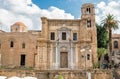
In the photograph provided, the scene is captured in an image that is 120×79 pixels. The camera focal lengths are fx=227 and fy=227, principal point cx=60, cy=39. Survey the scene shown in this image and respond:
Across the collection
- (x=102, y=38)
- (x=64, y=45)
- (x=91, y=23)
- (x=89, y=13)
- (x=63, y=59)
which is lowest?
(x=63, y=59)

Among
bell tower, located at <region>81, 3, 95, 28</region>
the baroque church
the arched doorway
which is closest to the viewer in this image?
the baroque church

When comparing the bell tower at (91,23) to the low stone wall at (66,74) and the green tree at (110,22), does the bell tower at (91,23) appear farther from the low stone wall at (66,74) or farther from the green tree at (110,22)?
the low stone wall at (66,74)

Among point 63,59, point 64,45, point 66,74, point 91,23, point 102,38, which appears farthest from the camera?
point 102,38

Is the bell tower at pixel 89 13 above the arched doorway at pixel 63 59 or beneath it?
above

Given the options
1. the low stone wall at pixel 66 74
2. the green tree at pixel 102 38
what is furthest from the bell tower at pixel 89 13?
the low stone wall at pixel 66 74

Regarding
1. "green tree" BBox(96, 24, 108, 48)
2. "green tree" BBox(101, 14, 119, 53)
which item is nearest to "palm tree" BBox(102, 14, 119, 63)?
"green tree" BBox(101, 14, 119, 53)

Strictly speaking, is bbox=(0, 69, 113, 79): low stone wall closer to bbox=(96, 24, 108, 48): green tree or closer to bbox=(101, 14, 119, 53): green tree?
bbox=(101, 14, 119, 53): green tree

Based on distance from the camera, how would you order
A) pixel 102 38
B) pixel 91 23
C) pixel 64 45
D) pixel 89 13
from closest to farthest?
pixel 64 45, pixel 91 23, pixel 89 13, pixel 102 38

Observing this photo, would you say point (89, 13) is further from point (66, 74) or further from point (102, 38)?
point (66, 74)

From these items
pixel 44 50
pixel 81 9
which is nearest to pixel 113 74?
pixel 44 50

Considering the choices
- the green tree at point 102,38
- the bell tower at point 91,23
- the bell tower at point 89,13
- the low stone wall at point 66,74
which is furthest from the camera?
the green tree at point 102,38

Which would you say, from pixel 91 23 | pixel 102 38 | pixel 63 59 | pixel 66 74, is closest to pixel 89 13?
pixel 91 23

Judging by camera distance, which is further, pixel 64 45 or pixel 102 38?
pixel 102 38

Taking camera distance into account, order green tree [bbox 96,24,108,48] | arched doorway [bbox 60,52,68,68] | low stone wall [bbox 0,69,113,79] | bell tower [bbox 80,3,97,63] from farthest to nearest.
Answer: green tree [bbox 96,24,108,48] < bell tower [bbox 80,3,97,63] < arched doorway [bbox 60,52,68,68] < low stone wall [bbox 0,69,113,79]
